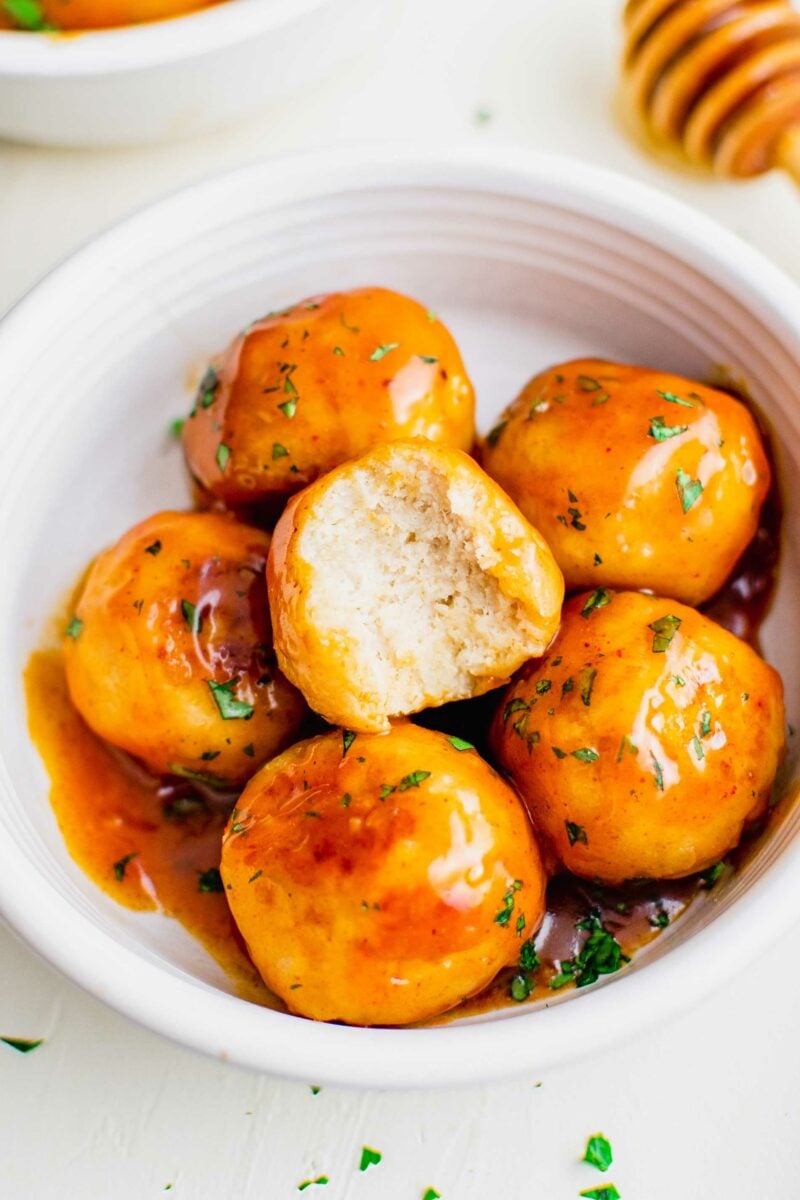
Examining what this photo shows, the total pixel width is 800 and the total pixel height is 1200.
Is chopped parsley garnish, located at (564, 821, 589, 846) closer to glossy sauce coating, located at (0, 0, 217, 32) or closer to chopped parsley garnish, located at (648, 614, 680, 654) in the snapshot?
chopped parsley garnish, located at (648, 614, 680, 654)

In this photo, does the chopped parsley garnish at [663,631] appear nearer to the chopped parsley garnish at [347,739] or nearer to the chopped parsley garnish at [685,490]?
the chopped parsley garnish at [685,490]

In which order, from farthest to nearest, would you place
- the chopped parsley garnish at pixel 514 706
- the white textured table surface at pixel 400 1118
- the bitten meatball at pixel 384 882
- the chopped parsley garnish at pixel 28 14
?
1. the chopped parsley garnish at pixel 28 14
2. the white textured table surface at pixel 400 1118
3. the chopped parsley garnish at pixel 514 706
4. the bitten meatball at pixel 384 882

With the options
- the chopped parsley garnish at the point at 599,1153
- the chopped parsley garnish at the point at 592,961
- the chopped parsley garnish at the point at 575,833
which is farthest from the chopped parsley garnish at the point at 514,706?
the chopped parsley garnish at the point at 599,1153

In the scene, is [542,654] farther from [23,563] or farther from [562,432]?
[23,563]

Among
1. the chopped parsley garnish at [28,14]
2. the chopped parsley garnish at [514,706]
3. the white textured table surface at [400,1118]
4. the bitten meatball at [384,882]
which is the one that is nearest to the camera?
the bitten meatball at [384,882]

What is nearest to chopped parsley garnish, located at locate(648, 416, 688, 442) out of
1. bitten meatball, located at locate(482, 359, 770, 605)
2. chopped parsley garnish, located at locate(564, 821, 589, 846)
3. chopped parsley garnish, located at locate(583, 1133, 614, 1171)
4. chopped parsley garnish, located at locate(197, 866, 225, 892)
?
bitten meatball, located at locate(482, 359, 770, 605)

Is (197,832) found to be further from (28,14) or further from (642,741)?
(28,14)
